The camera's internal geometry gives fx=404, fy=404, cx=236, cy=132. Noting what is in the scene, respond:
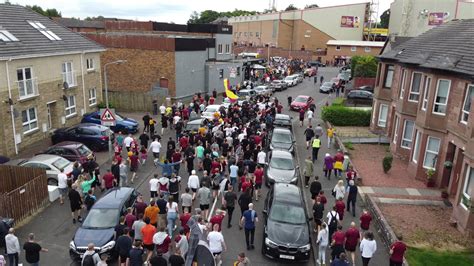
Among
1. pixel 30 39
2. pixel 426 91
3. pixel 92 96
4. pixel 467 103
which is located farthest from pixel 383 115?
pixel 30 39

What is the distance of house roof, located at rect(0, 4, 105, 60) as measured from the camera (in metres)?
21.8

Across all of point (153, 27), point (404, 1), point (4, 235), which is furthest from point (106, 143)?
point (404, 1)

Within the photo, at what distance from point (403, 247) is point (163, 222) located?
288 inches

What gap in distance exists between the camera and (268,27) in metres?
88.5

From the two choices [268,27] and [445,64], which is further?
[268,27]

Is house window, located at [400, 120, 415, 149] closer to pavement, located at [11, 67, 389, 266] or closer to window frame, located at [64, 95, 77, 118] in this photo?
pavement, located at [11, 67, 389, 266]

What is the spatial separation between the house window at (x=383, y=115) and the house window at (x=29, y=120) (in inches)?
883

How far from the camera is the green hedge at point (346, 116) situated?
30812 mm

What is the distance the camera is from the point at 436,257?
43.1ft

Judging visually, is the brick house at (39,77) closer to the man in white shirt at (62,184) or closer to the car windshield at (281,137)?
the man in white shirt at (62,184)

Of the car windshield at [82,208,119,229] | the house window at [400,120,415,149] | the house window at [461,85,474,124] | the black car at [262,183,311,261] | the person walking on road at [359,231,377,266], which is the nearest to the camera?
the person walking on road at [359,231,377,266]

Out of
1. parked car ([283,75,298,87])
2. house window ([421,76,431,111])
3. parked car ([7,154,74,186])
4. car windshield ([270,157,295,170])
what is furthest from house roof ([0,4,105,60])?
parked car ([283,75,298,87])

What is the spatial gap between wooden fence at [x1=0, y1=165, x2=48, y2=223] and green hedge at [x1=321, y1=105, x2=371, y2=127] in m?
21.3

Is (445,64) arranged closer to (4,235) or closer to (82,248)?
(82,248)
